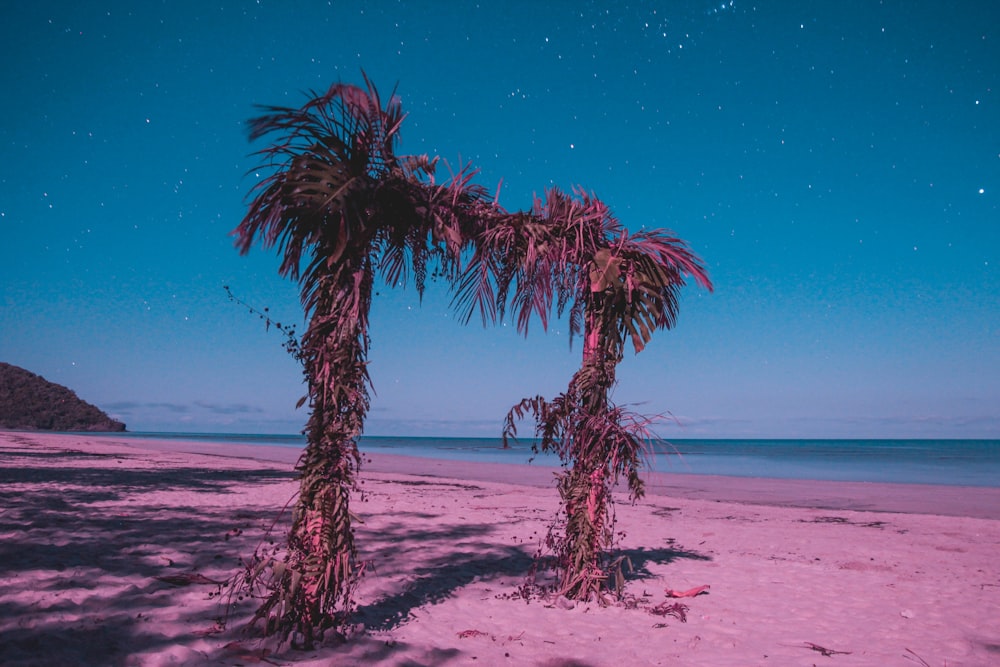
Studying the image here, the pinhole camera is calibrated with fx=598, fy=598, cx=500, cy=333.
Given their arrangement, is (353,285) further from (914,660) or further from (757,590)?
(757,590)

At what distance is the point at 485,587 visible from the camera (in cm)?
692

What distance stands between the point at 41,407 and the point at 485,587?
10672 cm

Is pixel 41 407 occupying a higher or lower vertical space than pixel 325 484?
lower

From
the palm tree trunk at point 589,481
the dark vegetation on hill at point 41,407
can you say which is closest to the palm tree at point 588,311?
the palm tree trunk at point 589,481

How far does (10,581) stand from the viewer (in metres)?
5.50

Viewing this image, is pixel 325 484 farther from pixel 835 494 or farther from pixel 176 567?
pixel 835 494

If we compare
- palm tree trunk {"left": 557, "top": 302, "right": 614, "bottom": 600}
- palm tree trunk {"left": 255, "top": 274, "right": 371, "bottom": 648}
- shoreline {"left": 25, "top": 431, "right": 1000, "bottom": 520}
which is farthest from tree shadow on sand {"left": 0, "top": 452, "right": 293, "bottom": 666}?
shoreline {"left": 25, "top": 431, "right": 1000, "bottom": 520}

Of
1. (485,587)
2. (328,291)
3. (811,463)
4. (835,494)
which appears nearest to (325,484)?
(328,291)

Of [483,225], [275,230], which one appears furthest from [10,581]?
[483,225]

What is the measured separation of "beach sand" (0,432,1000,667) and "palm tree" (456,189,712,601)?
0.87m

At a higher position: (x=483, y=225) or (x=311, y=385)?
(x=483, y=225)

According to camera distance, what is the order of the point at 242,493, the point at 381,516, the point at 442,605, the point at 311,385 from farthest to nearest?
the point at 242,493 < the point at 381,516 < the point at 442,605 < the point at 311,385

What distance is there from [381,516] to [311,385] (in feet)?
25.6

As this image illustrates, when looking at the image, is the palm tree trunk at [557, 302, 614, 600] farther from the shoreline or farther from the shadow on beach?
the shoreline
